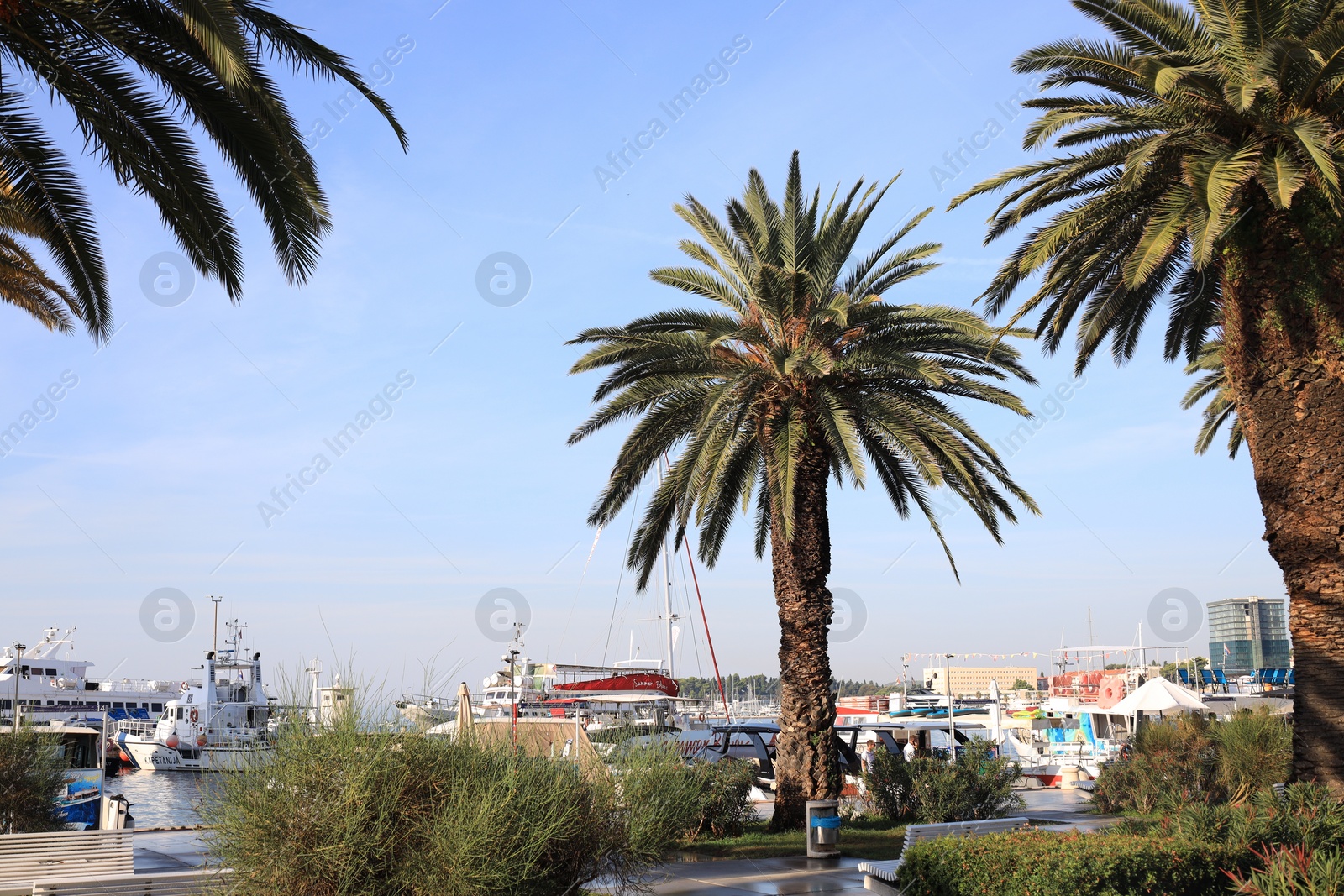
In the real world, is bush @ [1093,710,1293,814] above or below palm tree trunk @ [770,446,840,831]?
below

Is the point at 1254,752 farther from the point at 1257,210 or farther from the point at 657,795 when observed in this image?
the point at 657,795

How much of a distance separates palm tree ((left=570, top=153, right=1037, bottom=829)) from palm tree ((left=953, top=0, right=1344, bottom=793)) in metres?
2.90

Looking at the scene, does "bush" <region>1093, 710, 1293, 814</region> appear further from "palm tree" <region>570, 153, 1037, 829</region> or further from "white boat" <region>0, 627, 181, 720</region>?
"white boat" <region>0, 627, 181, 720</region>

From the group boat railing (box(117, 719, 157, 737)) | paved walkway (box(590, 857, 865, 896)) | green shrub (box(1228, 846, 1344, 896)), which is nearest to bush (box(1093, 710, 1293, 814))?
paved walkway (box(590, 857, 865, 896))

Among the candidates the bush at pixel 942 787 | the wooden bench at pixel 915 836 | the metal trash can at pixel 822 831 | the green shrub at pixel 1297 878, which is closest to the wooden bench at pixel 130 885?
the wooden bench at pixel 915 836

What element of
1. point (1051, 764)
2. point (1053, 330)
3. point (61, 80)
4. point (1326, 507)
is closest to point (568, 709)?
point (1051, 764)

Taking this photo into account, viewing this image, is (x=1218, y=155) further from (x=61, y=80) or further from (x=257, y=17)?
(x=61, y=80)

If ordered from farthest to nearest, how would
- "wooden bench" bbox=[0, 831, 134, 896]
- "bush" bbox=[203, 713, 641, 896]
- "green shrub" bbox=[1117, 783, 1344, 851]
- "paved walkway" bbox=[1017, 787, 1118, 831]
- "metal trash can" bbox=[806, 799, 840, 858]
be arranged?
1. "paved walkway" bbox=[1017, 787, 1118, 831]
2. "metal trash can" bbox=[806, 799, 840, 858]
3. "wooden bench" bbox=[0, 831, 134, 896]
4. "green shrub" bbox=[1117, 783, 1344, 851]
5. "bush" bbox=[203, 713, 641, 896]

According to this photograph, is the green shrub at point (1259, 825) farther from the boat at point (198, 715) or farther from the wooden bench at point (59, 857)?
the boat at point (198, 715)

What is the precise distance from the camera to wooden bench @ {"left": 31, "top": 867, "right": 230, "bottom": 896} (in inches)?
316

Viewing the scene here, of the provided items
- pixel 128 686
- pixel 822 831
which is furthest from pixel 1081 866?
pixel 128 686

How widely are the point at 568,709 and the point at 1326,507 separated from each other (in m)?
35.0

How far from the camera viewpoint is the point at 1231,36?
12.2m

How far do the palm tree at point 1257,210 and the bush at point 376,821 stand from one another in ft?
28.4
